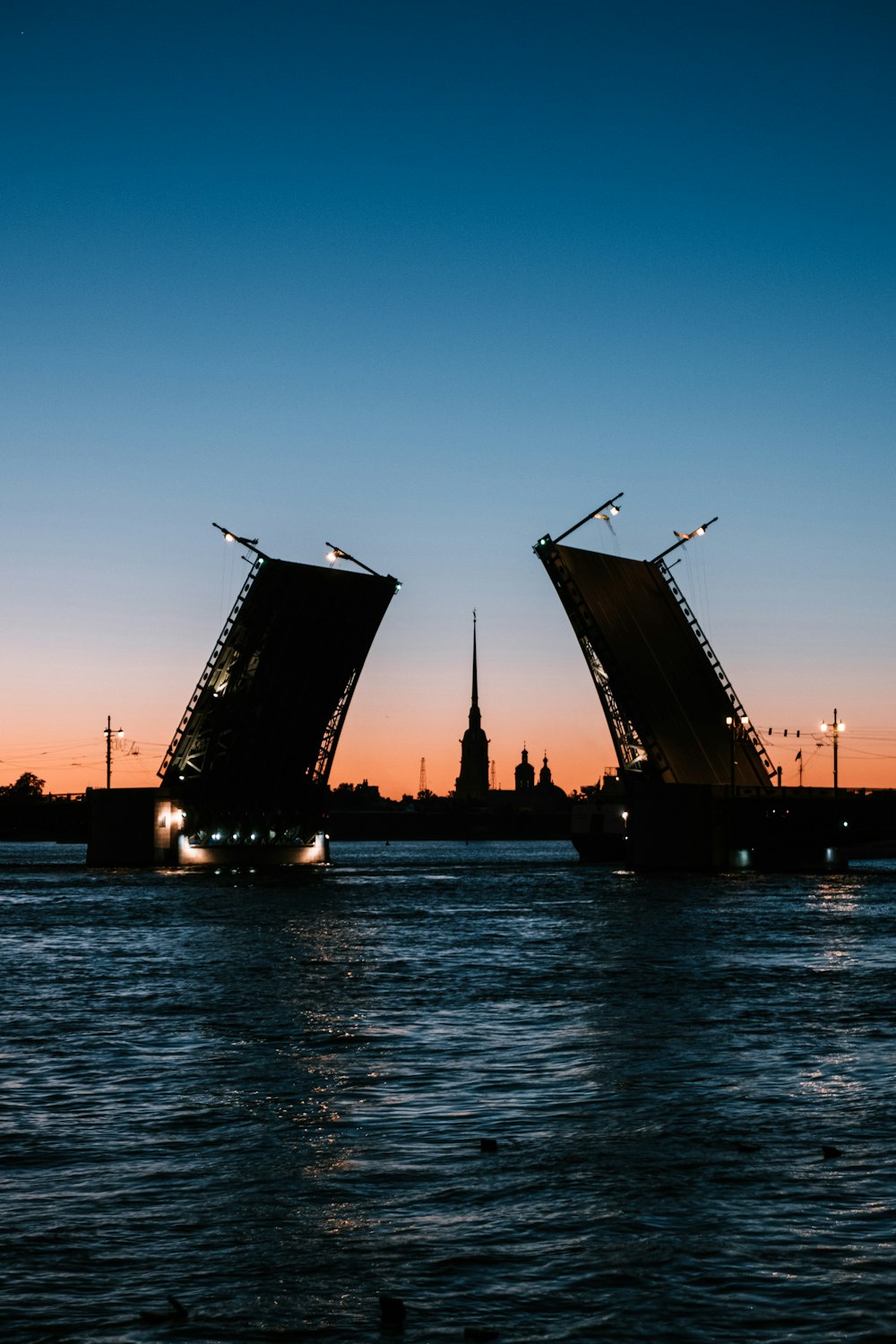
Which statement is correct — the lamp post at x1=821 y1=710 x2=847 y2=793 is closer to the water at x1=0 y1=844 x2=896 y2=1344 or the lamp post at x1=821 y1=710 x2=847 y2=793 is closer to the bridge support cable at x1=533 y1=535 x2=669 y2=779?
the bridge support cable at x1=533 y1=535 x2=669 y2=779

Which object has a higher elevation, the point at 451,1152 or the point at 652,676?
the point at 652,676

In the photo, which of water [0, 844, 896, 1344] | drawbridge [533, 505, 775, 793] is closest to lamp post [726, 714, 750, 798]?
drawbridge [533, 505, 775, 793]

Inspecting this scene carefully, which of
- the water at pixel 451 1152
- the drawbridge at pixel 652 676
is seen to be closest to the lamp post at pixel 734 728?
the drawbridge at pixel 652 676

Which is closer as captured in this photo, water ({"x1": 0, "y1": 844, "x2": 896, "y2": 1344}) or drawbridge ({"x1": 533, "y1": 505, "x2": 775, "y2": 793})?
water ({"x1": 0, "y1": 844, "x2": 896, "y2": 1344})

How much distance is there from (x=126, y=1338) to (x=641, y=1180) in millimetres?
A: 3988

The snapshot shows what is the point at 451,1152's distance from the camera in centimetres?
1074

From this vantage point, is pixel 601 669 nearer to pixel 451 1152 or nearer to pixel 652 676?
pixel 652 676

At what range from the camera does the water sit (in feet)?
24.5

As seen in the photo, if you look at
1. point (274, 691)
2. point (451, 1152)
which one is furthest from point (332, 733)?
point (451, 1152)

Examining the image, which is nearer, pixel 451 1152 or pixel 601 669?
pixel 451 1152

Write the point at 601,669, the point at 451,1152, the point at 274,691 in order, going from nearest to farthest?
the point at 451,1152 < the point at 274,691 < the point at 601,669

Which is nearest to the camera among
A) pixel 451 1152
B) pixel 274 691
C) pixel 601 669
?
pixel 451 1152

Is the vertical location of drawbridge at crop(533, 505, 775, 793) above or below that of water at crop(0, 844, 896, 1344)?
above

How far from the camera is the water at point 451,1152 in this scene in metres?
7.47
